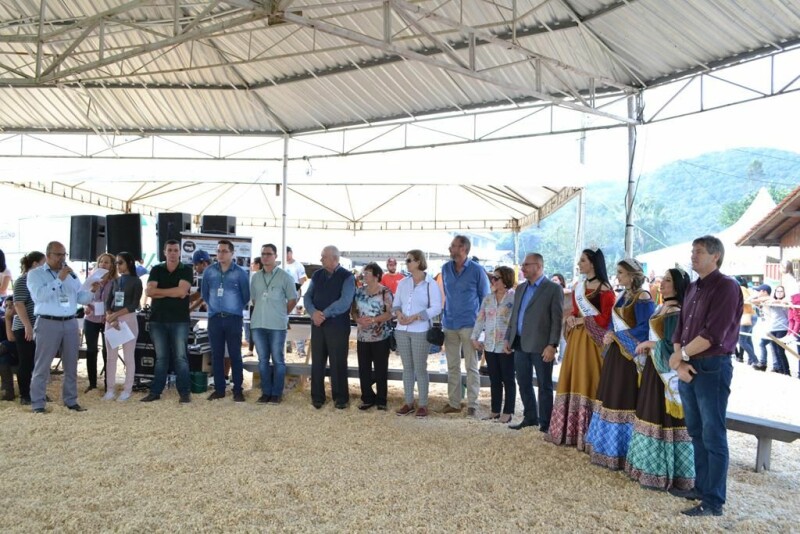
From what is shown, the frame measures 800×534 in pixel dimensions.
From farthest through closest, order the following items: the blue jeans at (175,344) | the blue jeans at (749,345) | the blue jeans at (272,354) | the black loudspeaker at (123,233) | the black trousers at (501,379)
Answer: the blue jeans at (749,345)
the black loudspeaker at (123,233)
the blue jeans at (272,354)
the blue jeans at (175,344)
the black trousers at (501,379)

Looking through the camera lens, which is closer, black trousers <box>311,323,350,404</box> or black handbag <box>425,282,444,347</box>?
black handbag <box>425,282,444,347</box>

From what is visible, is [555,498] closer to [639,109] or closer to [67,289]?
[67,289]

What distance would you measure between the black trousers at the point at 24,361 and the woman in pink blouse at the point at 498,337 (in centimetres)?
397

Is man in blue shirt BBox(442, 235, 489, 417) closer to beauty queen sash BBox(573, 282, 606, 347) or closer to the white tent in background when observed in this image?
beauty queen sash BBox(573, 282, 606, 347)

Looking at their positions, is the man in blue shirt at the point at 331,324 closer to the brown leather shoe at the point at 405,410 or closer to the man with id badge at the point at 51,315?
the brown leather shoe at the point at 405,410

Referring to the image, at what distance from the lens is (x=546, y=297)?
5.01 meters

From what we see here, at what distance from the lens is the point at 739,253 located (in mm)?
17078

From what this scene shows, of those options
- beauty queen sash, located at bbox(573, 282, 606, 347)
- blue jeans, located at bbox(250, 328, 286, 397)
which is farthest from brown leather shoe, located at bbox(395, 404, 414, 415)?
beauty queen sash, located at bbox(573, 282, 606, 347)

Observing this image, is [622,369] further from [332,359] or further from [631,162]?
[631,162]

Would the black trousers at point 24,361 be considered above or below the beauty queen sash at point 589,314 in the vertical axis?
below

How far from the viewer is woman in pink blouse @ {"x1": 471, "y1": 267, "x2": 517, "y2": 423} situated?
5.54 meters

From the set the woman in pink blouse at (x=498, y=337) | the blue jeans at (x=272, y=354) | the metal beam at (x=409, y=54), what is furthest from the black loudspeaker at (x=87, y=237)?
the woman in pink blouse at (x=498, y=337)

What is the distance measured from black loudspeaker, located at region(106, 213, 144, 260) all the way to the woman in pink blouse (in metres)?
4.82

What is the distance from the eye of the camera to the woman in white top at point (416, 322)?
575 centimetres
